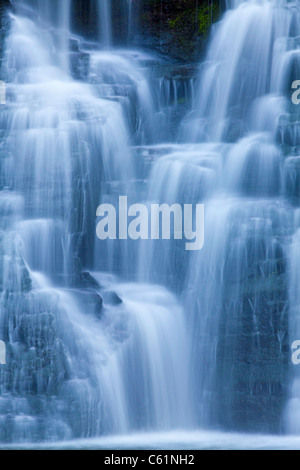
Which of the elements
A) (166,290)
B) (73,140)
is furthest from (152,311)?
(73,140)

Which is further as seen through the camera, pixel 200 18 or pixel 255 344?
pixel 200 18

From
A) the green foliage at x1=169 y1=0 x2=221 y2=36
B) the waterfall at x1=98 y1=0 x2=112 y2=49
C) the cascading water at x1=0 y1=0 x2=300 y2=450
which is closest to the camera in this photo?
the cascading water at x1=0 y1=0 x2=300 y2=450

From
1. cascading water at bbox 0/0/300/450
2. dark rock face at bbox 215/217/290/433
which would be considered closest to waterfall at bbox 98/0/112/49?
cascading water at bbox 0/0/300/450

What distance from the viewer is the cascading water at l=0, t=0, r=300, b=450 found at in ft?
32.3

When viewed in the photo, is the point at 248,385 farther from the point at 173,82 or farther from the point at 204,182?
the point at 173,82

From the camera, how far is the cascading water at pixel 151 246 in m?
9.84

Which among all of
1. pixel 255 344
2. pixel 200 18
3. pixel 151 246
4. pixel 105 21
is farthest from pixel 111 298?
pixel 105 21

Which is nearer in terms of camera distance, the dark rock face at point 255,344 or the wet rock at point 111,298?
the dark rock face at point 255,344

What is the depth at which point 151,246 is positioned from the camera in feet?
38.0

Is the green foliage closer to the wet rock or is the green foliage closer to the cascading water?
the cascading water

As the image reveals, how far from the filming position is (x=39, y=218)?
442 inches

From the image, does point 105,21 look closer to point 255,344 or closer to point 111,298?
point 111,298

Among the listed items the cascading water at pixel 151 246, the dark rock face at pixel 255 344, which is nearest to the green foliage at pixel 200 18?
the cascading water at pixel 151 246

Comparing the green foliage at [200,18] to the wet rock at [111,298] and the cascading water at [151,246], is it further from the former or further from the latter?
the wet rock at [111,298]
